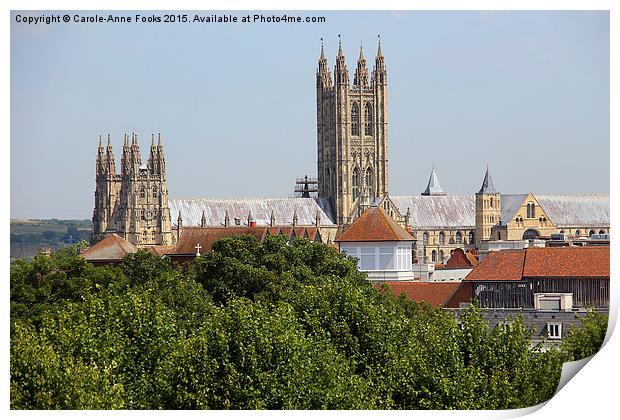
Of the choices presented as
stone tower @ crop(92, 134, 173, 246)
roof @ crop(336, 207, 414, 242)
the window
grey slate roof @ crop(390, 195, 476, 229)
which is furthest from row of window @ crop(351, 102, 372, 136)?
the window

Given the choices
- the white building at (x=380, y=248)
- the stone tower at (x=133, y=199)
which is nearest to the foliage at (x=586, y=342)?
the white building at (x=380, y=248)

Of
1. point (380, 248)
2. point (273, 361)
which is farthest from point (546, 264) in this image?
point (273, 361)

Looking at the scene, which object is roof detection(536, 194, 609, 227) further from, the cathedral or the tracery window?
the tracery window

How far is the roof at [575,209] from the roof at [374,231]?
2402 inches

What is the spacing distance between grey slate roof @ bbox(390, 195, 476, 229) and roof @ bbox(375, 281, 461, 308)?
67228 millimetres

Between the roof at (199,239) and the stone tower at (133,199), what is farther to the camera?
the stone tower at (133,199)

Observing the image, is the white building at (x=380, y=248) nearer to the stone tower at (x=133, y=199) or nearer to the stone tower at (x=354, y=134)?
the stone tower at (x=133, y=199)

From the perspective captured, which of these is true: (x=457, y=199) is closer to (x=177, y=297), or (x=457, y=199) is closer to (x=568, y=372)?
(x=177, y=297)

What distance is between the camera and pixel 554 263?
3981 centimetres

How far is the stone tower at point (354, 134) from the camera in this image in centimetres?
11306

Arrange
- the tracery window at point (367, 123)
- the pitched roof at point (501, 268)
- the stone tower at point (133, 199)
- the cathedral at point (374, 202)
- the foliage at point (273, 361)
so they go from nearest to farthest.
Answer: the foliage at point (273, 361)
the pitched roof at point (501, 268)
the stone tower at point (133, 199)
the cathedral at point (374, 202)
the tracery window at point (367, 123)

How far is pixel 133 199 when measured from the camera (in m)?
100

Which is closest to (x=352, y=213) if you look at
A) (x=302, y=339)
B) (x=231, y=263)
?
(x=231, y=263)

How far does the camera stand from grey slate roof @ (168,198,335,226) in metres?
106
